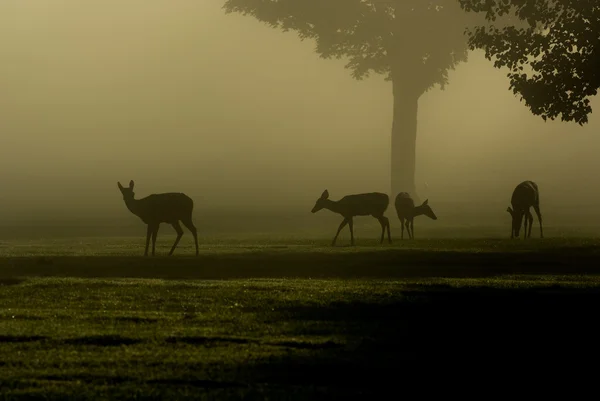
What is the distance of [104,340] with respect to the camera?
18891mm

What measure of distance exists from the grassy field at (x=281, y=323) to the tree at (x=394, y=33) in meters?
42.1

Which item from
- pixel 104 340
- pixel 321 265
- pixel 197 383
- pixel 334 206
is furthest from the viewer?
pixel 334 206

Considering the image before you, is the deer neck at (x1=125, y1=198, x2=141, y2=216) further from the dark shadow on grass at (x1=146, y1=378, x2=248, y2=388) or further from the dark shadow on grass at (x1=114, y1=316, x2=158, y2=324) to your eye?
the dark shadow on grass at (x1=146, y1=378, x2=248, y2=388)

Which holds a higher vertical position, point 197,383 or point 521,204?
point 521,204

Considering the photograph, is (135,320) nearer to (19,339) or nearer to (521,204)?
(19,339)

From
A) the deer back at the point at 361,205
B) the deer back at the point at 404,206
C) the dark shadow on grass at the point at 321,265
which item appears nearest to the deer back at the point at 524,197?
the deer back at the point at 404,206

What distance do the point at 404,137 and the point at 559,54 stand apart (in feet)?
127

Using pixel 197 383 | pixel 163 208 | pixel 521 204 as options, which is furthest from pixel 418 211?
pixel 197 383

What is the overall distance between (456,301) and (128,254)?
572 inches

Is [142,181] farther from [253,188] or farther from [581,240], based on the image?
[581,240]

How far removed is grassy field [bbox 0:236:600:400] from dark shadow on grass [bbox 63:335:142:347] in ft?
0.09

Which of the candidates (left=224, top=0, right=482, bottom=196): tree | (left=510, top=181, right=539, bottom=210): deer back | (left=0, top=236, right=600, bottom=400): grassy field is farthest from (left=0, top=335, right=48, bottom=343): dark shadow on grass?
(left=224, top=0, right=482, bottom=196): tree

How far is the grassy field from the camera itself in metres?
16.3

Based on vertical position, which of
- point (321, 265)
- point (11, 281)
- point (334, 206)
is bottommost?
point (11, 281)
